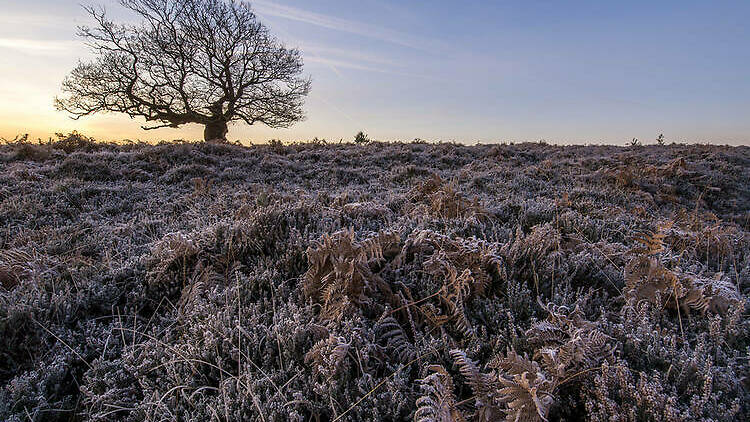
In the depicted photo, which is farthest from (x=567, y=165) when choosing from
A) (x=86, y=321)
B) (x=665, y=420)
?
(x=86, y=321)

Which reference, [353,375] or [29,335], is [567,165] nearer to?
[353,375]

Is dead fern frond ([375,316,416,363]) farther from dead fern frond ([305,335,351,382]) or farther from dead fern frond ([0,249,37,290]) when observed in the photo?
dead fern frond ([0,249,37,290])

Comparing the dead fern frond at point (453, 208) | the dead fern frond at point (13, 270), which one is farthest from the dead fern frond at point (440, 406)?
the dead fern frond at point (13, 270)

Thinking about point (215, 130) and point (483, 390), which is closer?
point (483, 390)

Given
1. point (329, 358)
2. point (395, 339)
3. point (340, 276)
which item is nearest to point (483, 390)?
point (395, 339)

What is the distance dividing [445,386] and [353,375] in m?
0.55

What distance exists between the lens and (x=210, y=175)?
8.83 m

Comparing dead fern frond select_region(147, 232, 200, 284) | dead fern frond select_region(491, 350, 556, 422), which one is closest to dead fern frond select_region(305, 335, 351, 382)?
dead fern frond select_region(491, 350, 556, 422)

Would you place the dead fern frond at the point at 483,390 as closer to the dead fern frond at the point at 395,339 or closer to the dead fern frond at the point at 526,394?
the dead fern frond at the point at 526,394

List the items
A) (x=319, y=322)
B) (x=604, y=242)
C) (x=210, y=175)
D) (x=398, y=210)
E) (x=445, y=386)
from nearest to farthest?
(x=445, y=386), (x=319, y=322), (x=604, y=242), (x=398, y=210), (x=210, y=175)

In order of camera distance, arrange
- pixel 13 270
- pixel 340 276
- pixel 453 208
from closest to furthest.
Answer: pixel 340 276, pixel 13 270, pixel 453 208

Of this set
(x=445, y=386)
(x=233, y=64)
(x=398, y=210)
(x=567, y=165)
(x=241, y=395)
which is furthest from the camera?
(x=233, y=64)

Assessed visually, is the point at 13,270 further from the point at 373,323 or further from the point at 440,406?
the point at 440,406

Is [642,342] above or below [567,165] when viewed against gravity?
below
